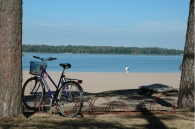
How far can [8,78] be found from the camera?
22.2 feet

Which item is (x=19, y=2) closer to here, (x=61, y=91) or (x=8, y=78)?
(x=8, y=78)

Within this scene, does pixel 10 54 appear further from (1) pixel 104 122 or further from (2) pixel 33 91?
(1) pixel 104 122

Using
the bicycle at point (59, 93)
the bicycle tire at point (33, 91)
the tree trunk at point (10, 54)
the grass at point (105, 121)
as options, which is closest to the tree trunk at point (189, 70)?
the grass at point (105, 121)

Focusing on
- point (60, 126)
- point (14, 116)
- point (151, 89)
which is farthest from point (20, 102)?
point (151, 89)

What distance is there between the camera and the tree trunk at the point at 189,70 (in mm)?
8227

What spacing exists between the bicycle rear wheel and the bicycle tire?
0.63 meters

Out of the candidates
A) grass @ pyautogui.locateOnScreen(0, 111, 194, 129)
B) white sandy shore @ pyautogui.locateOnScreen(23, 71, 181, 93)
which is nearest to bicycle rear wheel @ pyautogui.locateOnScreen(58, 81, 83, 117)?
grass @ pyautogui.locateOnScreen(0, 111, 194, 129)

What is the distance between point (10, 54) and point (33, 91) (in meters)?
1.72

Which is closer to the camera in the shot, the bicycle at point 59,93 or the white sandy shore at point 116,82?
the bicycle at point 59,93

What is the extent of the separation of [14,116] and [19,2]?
1.79m

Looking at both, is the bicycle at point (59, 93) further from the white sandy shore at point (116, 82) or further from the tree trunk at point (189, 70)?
the white sandy shore at point (116, 82)

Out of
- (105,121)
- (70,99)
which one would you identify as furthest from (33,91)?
(105,121)

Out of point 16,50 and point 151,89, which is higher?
point 16,50

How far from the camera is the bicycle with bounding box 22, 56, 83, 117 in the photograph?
751cm
